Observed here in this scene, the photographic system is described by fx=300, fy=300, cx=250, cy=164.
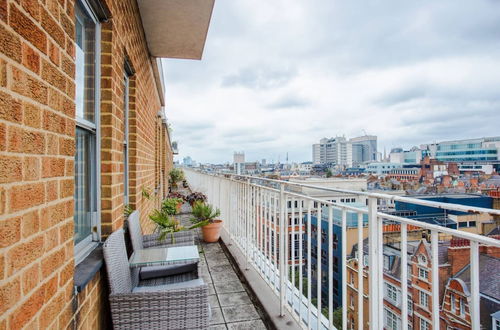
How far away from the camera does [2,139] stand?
0.74m

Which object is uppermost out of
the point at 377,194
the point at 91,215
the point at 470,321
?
the point at 377,194

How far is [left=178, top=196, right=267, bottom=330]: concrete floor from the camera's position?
8.37 feet

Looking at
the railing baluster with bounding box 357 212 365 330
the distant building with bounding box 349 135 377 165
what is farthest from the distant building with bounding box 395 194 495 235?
the distant building with bounding box 349 135 377 165

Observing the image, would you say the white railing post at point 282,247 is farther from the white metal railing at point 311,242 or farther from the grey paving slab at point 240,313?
the grey paving slab at point 240,313

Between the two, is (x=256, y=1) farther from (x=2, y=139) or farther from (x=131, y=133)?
(x=2, y=139)

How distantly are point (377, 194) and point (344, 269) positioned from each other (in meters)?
0.56

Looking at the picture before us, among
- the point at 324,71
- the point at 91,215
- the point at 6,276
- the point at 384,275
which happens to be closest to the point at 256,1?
the point at 91,215

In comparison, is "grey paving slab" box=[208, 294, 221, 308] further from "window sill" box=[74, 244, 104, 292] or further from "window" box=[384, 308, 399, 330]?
"window" box=[384, 308, 399, 330]

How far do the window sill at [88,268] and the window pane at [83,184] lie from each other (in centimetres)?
12

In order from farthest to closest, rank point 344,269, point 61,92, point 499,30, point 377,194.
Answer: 1. point 499,30
2. point 344,269
3. point 377,194
4. point 61,92

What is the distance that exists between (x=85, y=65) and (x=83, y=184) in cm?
73

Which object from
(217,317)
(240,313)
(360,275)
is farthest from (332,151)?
(360,275)

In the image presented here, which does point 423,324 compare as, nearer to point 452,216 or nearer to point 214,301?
point 452,216

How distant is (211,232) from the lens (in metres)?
4.87
